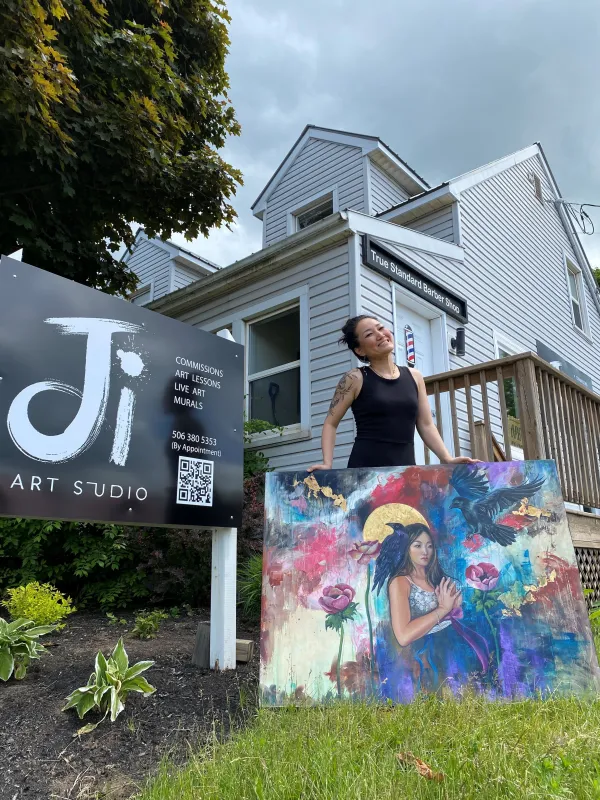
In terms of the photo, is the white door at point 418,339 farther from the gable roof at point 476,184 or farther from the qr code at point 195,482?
the qr code at point 195,482

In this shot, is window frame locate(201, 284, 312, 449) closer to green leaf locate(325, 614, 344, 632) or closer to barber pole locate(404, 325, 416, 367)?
barber pole locate(404, 325, 416, 367)

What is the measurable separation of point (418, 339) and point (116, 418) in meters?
5.20

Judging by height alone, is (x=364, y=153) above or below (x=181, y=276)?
above

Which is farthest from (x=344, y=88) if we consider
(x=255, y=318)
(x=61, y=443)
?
(x=61, y=443)

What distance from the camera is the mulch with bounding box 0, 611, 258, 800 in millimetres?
1806

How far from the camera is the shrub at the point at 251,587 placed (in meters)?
4.16

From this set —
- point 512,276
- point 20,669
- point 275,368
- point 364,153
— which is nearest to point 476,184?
point 512,276

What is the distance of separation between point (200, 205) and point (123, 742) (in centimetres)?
634

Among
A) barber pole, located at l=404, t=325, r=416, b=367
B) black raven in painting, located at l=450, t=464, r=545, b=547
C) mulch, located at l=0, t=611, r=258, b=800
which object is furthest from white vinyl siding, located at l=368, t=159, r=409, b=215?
mulch, located at l=0, t=611, r=258, b=800

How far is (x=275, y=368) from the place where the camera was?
7.03 meters

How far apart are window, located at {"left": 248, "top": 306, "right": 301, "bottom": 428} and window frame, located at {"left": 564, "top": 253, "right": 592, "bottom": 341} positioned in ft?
24.5

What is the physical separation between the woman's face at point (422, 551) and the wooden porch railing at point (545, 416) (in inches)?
80.9

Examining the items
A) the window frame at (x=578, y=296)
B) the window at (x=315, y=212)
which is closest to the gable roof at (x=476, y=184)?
the window frame at (x=578, y=296)

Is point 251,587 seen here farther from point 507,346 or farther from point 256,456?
point 507,346
